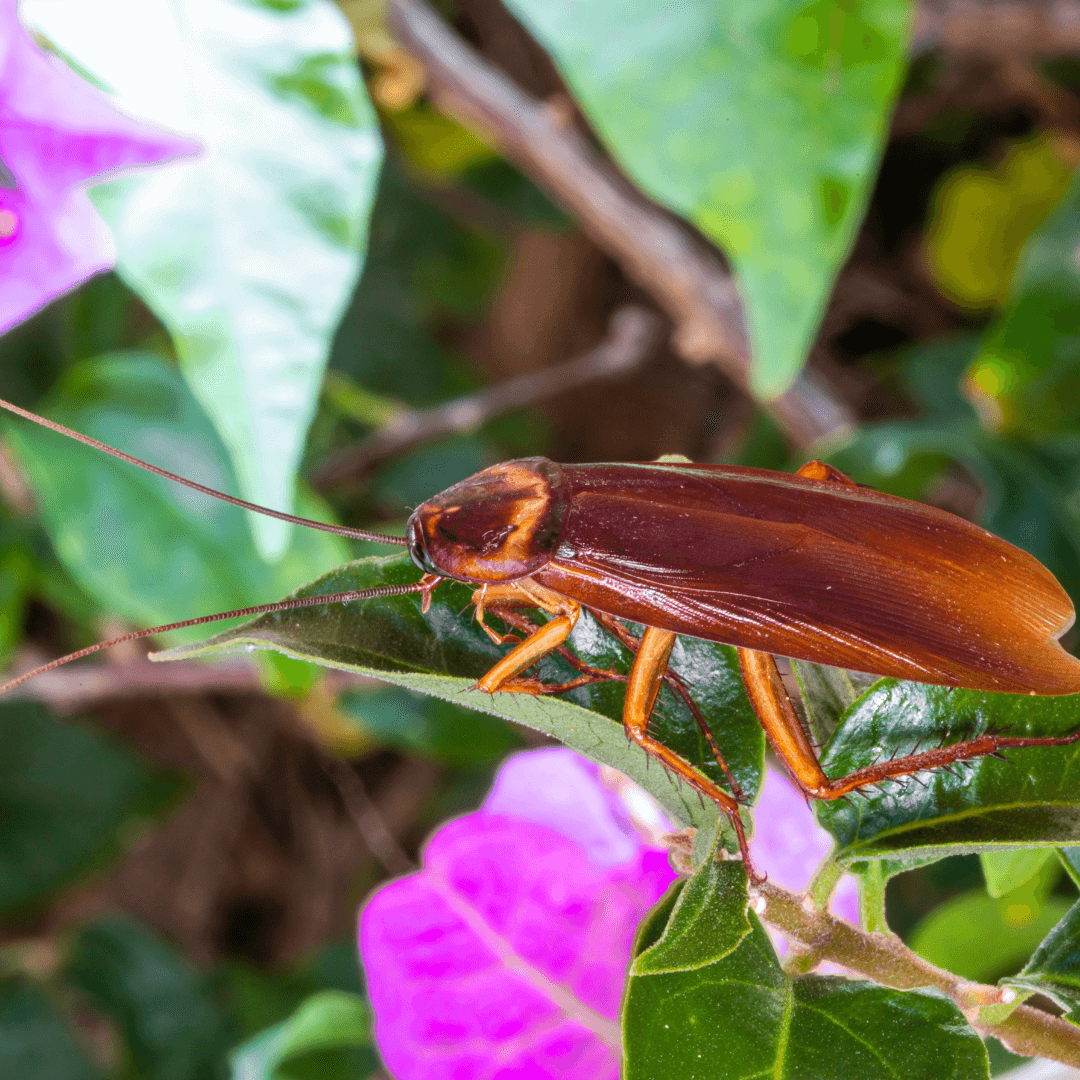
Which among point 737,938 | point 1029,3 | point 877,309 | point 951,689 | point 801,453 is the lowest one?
point 737,938

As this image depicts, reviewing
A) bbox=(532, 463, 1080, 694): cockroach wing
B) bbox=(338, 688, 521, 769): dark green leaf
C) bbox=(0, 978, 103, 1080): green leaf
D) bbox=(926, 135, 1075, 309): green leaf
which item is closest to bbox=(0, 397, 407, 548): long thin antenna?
bbox=(532, 463, 1080, 694): cockroach wing

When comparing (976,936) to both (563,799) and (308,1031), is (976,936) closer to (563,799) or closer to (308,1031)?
(563,799)

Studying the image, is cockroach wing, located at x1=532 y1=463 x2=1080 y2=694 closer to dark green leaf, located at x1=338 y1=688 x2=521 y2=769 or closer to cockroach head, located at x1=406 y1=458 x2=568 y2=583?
cockroach head, located at x1=406 y1=458 x2=568 y2=583

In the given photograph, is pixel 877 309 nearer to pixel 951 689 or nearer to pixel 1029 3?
pixel 1029 3

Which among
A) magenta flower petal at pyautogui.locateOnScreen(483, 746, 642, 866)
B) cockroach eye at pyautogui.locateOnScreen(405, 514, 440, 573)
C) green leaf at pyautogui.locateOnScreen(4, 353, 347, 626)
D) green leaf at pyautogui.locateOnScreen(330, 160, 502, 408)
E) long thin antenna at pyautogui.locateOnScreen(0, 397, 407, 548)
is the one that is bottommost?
magenta flower petal at pyautogui.locateOnScreen(483, 746, 642, 866)

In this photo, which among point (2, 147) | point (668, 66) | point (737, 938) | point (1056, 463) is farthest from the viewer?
point (1056, 463)

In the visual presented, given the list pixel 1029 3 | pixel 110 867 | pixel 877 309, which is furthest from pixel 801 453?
pixel 110 867
